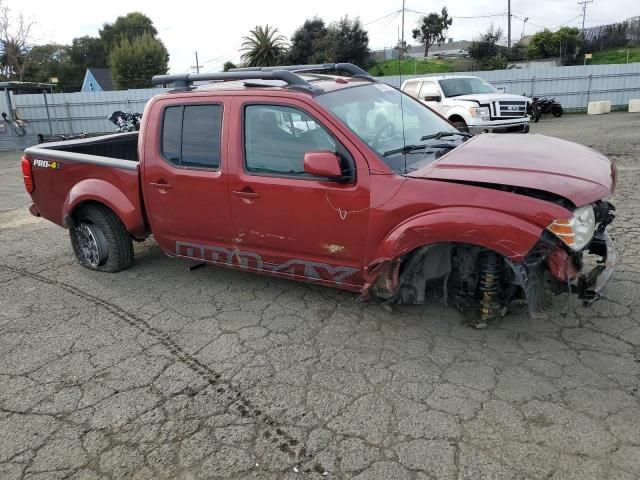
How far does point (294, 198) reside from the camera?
3773 mm

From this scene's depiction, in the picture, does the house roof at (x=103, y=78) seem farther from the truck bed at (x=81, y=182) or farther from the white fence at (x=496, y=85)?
the truck bed at (x=81, y=182)

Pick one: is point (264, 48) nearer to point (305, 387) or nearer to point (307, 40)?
point (307, 40)

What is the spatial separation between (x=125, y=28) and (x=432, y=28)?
119 feet

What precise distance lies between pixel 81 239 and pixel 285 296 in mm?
2399

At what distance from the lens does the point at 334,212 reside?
3.65 metres

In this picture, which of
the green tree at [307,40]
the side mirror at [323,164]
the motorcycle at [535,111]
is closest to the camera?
the side mirror at [323,164]

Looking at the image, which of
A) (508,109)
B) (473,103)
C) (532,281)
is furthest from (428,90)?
(532,281)

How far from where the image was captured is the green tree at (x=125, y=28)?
59463 mm

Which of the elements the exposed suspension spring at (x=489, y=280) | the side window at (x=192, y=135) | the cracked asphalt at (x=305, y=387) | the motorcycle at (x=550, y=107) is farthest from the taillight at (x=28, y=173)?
the motorcycle at (x=550, y=107)

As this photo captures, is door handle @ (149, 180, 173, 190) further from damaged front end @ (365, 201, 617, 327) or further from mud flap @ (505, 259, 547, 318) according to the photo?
mud flap @ (505, 259, 547, 318)

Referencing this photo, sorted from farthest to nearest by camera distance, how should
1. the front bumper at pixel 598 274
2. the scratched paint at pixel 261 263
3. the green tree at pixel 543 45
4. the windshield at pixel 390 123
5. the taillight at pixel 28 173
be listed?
the green tree at pixel 543 45, the taillight at pixel 28 173, the scratched paint at pixel 261 263, the windshield at pixel 390 123, the front bumper at pixel 598 274

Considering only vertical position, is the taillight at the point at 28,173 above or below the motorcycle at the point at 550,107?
above

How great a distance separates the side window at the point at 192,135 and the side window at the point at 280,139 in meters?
0.31

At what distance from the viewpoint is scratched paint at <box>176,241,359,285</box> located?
385 cm
